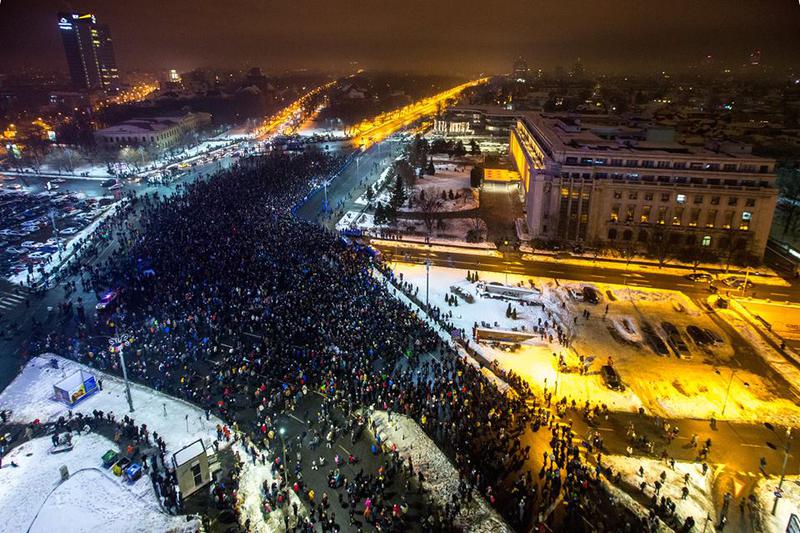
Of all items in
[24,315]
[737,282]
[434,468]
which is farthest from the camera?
[737,282]

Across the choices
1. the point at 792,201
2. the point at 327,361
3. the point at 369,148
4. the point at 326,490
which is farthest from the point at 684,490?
the point at 369,148

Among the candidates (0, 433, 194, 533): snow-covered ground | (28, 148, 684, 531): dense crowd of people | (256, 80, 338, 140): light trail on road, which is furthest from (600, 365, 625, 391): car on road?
(256, 80, 338, 140): light trail on road

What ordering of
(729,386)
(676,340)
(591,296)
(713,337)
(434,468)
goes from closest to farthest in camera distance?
(434,468) < (729,386) < (676,340) < (713,337) < (591,296)

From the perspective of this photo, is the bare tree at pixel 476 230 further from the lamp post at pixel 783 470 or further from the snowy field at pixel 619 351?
the lamp post at pixel 783 470

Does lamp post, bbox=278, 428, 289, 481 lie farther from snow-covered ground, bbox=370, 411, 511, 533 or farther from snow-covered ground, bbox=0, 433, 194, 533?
snow-covered ground, bbox=370, 411, 511, 533

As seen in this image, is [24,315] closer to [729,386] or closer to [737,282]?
[729,386]

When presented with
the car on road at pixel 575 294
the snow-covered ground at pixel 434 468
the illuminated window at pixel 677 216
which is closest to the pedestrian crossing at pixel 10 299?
the snow-covered ground at pixel 434 468

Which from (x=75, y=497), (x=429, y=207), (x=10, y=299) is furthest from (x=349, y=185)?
(x=75, y=497)
